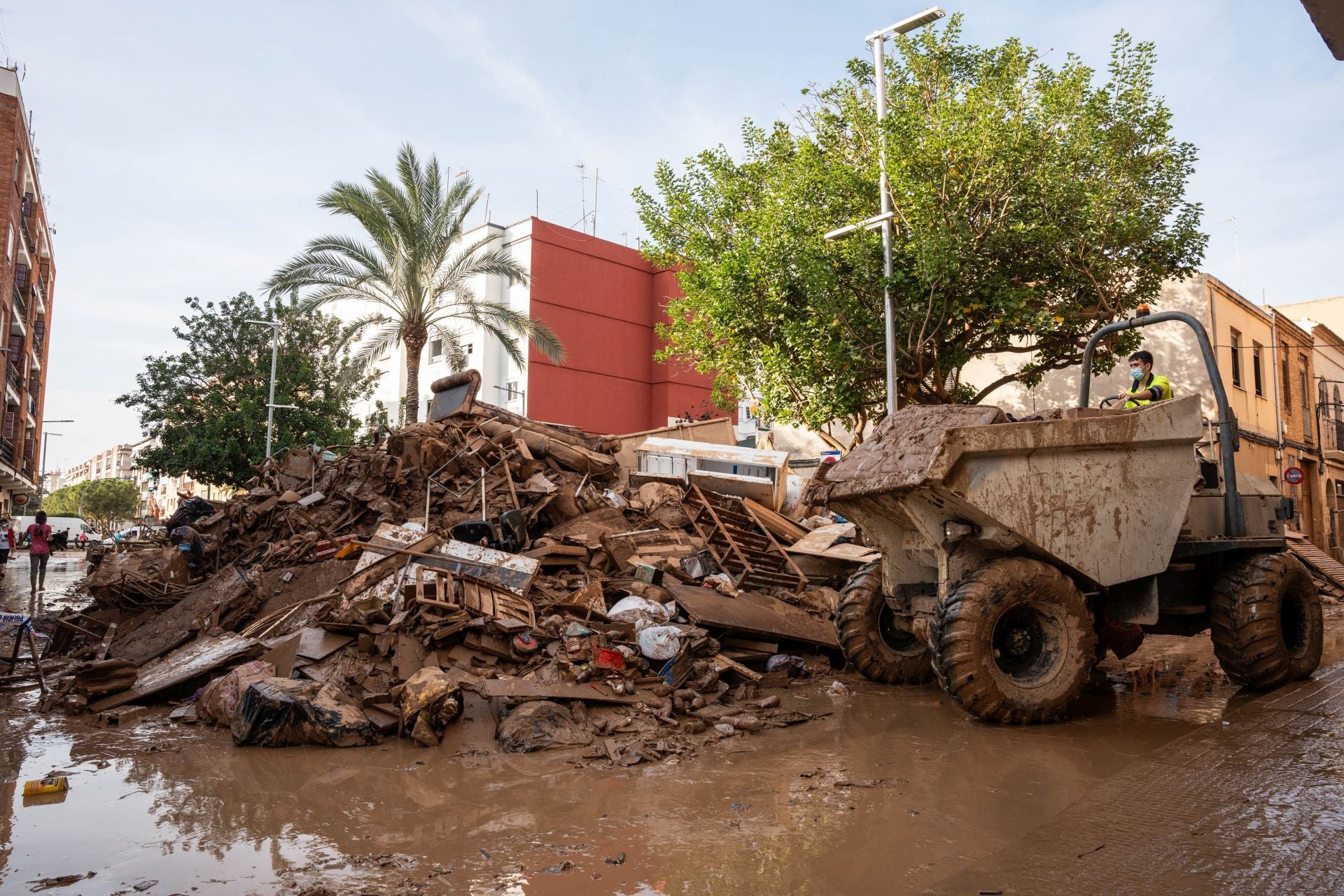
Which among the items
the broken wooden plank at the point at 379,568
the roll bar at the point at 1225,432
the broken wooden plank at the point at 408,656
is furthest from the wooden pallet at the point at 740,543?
the roll bar at the point at 1225,432

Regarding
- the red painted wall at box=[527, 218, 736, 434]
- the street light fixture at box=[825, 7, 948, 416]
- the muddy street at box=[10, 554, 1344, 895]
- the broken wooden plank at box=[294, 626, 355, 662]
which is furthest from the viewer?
the red painted wall at box=[527, 218, 736, 434]

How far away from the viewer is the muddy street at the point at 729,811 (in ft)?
12.7

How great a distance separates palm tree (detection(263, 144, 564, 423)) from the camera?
2111 cm

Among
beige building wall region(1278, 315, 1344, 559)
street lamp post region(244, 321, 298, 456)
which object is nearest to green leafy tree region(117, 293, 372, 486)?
street lamp post region(244, 321, 298, 456)

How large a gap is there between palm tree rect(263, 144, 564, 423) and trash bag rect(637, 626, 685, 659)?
1508 cm

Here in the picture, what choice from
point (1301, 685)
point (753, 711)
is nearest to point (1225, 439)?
point (1301, 685)

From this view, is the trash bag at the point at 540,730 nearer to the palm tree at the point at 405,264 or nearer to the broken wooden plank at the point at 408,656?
the broken wooden plank at the point at 408,656

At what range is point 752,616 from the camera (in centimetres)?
903

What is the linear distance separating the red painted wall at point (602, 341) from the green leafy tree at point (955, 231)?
1521 centimetres

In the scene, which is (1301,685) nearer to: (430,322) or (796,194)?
(796,194)

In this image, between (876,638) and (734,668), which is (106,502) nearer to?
(734,668)

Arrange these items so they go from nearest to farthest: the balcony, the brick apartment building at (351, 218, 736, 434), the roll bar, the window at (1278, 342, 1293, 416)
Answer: the roll bar < the window at (1278, 342, 1293, 416) < the brick apartment building at (351, 218, 736, 434) < the balcony

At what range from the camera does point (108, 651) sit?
9.61 m

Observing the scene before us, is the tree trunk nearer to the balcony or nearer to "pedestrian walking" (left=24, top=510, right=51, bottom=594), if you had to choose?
"pedestrian walking" (left=24, top=510, right=51, bottom=594)
